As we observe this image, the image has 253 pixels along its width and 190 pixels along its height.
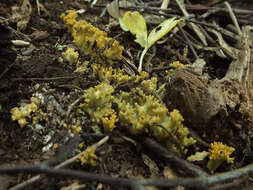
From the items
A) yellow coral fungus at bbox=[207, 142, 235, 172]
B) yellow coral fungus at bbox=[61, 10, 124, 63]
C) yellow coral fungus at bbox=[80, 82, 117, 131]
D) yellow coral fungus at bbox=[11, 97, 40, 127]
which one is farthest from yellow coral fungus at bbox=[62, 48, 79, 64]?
yellow coral fungus at bbox=[207, 142, 235, 172]

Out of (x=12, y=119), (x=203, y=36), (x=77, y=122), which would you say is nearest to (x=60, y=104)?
(x=77, y=122)

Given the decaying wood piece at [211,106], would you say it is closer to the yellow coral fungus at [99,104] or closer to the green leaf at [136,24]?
the yellow coral fungus at [99,104]

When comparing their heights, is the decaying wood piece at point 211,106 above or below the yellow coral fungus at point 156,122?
above

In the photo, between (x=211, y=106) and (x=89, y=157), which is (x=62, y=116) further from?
(x=211, y=106)

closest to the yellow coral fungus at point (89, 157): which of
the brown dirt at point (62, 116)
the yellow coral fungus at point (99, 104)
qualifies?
the brown dirt at point (62, 116)

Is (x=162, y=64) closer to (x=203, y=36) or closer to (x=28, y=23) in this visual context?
(x=203, y=36)

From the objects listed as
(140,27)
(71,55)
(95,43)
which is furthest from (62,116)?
(140,27)

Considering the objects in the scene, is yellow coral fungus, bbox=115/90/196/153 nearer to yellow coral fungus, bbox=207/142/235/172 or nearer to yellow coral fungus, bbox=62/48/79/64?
yellow coral fungus, bbox=207/142/235/172
